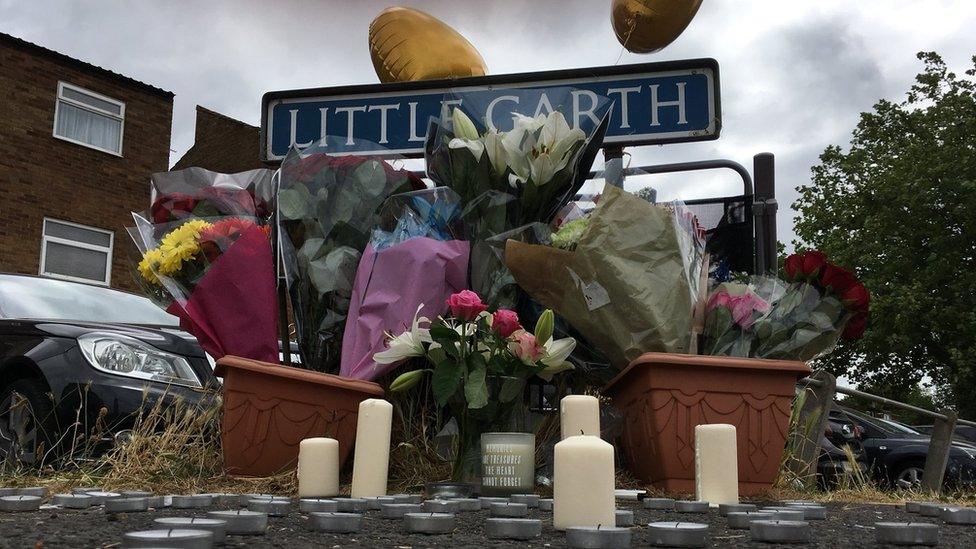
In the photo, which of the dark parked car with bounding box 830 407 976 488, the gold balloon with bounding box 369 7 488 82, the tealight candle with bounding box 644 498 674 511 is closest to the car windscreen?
the gold balloon with bounding box 369 7 488 82

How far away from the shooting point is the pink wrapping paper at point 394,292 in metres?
3.11

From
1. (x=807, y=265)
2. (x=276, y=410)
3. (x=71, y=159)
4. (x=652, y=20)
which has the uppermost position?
(x=71, y=159)

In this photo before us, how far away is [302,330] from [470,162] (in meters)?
0.87

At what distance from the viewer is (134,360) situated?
4395 mm

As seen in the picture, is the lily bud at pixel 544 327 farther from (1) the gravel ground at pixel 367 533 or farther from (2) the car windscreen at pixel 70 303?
(2) the car windscreen at pixel 70 303

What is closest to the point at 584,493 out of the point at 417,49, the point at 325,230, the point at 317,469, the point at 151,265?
the point at 317,469

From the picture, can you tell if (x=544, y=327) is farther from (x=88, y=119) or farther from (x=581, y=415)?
(x=88, y=119)

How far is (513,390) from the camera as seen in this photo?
291 centimetres

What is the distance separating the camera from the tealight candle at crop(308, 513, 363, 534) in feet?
5.93

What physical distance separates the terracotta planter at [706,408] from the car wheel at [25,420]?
8.58ft

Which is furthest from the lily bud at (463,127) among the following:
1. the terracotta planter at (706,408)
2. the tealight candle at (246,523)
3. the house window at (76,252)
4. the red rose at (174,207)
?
the house window at (76,252)

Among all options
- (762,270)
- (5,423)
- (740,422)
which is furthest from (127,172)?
(740,422)

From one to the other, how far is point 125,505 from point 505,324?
1145mm

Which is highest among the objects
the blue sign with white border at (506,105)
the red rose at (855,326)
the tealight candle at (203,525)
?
the blue sign with white border at (506,105)
